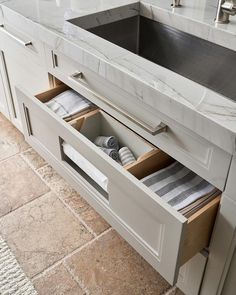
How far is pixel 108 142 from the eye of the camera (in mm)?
1314

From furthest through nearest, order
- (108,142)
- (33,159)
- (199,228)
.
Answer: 1. (33,159)
2. (108,142)
3. (199,228)

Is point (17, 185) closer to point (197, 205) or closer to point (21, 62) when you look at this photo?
point (21, 62)

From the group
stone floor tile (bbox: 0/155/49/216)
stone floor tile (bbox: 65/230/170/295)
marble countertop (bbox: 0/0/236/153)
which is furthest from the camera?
stone floor tile (bbox: 0/155/49/216)

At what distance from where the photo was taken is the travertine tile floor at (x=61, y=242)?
1362mm

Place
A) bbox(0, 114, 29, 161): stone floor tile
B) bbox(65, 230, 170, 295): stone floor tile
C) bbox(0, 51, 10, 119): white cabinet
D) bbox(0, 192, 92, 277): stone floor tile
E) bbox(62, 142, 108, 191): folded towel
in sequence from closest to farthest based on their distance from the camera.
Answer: bbox(62, 142, 108, 191): folded towel < bbox(65, 230, 170, 295): stone floor tile < bbox(0, 192, 92, 277): stone floor tile < bbox(0, 51, 10, 119): white cabinet < bbox(0, 114, 29, 161): stone floor tile

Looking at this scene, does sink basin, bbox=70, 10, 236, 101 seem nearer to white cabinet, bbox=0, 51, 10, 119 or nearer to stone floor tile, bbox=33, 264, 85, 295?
white cabinet, bbox=0, 51, 10, 119

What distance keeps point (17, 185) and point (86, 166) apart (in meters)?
0.71

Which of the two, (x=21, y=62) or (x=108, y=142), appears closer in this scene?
(x=108, y=142)

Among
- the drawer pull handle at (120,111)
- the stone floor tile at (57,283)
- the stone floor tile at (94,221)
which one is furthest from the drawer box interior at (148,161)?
the stone floor tile at (57,283)

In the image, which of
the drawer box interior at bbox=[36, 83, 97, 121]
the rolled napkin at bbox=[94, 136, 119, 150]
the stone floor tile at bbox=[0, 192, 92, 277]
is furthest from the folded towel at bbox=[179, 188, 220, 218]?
the stone floor tile at bbox=[0, 192, 92, 277]

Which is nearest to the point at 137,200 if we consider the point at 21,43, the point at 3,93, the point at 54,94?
the point at 54,94

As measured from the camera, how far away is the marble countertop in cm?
83

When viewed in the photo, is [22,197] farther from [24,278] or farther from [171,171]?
[171,171]

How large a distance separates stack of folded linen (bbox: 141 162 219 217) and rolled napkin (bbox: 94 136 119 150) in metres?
0.27
